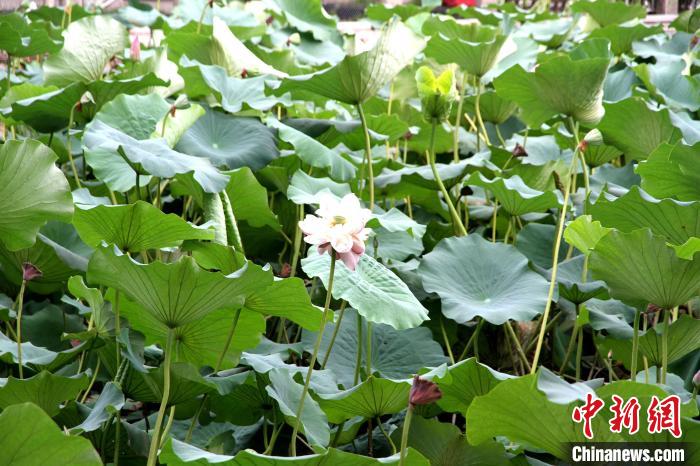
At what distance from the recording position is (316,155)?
160 cm

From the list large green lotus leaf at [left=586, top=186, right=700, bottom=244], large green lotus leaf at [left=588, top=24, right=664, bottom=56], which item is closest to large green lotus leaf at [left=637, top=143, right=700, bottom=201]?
large green lotus leaf at [left=586, top=186, right=700, bottom=244]

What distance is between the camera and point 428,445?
1132 mm

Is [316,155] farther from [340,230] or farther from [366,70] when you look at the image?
[340,230]

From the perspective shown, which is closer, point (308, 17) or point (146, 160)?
point (146, 160)

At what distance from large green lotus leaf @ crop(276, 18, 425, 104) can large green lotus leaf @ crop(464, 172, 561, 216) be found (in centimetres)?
24

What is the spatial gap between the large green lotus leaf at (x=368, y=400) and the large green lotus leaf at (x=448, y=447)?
0.05 meters

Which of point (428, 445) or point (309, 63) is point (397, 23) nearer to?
point (428, 445)

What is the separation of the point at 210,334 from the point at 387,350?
0.32 metres

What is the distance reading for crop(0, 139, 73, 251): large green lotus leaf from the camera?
41.8 inches

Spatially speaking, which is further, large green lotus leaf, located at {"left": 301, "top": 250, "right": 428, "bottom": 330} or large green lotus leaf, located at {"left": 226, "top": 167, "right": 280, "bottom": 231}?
large green lotus leaf, located at {"left": 226, "top": 167, "right": 280, "bottom": 231}

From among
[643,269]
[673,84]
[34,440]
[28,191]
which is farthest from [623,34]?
[34,440]

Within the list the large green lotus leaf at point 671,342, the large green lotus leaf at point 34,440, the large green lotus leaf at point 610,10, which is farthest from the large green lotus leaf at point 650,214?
the large green lotus leaf at point 610,10

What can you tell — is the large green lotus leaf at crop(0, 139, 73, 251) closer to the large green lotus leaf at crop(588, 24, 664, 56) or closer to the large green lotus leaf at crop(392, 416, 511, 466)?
Result: the large green lotus leaf at crop(392, 416, 511, 466)

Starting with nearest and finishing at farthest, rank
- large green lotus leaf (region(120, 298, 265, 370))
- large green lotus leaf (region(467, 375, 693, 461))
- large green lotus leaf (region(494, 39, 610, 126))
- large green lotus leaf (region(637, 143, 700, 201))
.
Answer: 1. large green lotus leaf (region(467, 375, 693, 461))
2. large green lotus leaf (region(120, 298, 265, 370))
3. large green lotus leaf (region(637, 143, 700, 201))
4. large green lotus leaf (region(494, 39, 610, 126))
